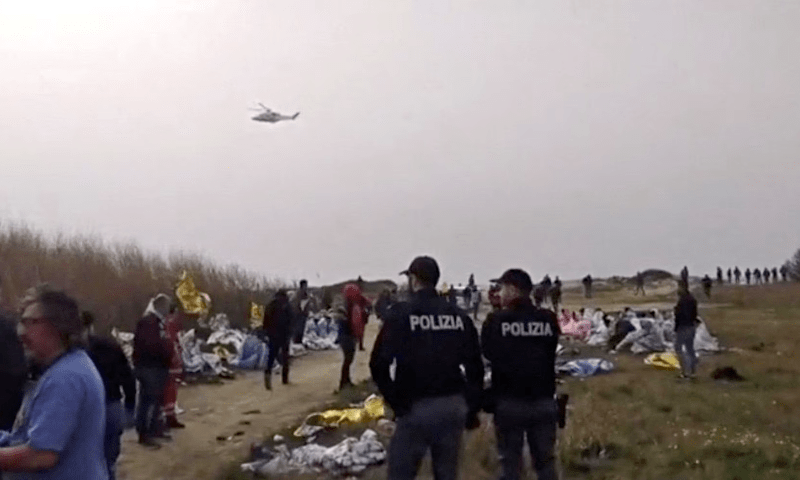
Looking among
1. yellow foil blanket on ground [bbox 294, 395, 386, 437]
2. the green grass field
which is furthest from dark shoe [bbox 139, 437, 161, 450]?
the green grass field

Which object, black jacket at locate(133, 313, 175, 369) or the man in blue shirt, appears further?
black jacket at locate(133, 313, 175, 369)

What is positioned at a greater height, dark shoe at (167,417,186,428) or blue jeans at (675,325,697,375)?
blue jeans at (675,325,697,375)

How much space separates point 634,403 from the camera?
50.9 ft

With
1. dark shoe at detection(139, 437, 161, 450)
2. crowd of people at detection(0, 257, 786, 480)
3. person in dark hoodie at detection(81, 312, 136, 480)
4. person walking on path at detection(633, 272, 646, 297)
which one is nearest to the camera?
crowd of people at detection(0, 257, 786, 480)

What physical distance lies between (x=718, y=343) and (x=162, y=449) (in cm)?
1853

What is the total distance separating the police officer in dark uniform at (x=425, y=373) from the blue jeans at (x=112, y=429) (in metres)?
2.52

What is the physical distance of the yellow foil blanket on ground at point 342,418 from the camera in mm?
13284

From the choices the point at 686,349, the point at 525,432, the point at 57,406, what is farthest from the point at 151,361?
the point at 686,349

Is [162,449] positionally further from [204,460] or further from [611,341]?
[611,341]

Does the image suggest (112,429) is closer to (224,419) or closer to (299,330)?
(224,419)

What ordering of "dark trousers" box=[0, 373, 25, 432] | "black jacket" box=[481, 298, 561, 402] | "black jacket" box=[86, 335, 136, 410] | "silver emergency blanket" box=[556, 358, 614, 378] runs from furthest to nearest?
"silver emergency blanket" box=[556, 358, 614, 378] → "black jacket" box=[86, 335, 136, 410] → "black jacket" box=[481, 298, 561, 402] → "dark trousers" box=[0, 373, 25, 432]

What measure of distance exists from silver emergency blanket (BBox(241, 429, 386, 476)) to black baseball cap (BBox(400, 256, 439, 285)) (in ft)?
13.7

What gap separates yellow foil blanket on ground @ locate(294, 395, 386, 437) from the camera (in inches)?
523

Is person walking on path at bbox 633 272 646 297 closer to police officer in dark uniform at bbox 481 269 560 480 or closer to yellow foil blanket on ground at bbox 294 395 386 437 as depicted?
yellow foil blanket on ground at bbox 294 395 386 437
